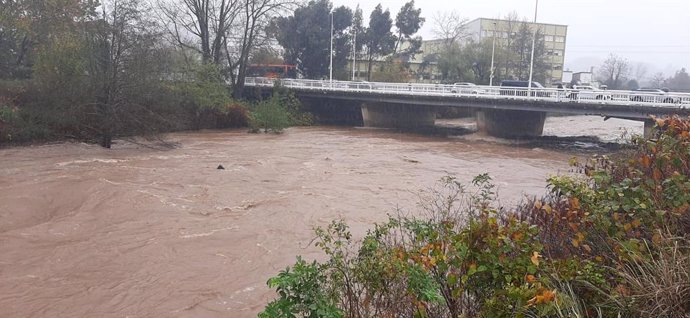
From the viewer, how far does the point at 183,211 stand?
1391 cm

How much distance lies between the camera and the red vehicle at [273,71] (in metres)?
60.7

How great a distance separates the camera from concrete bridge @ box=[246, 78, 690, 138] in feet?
93.5

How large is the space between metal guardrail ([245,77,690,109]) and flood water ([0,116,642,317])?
3946mm

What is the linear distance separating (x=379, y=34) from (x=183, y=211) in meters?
51.4

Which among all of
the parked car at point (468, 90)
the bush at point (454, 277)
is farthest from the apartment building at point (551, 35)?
the bush at point (454, 277)

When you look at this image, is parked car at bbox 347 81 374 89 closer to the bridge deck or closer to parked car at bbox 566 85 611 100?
the bridge deck

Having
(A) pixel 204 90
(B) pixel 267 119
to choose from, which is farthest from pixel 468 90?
(A) pixel 204 90

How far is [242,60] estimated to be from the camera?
1839 inches

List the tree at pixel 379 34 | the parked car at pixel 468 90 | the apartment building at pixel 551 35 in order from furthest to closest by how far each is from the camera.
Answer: the apartment building at pixel 551 35
the tree at pixel 379 34
the parked car at pixel 468 90

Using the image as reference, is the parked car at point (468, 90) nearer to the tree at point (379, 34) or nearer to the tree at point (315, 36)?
the tree at point (315, 36)

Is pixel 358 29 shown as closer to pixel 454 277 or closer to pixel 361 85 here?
pixel 361 85

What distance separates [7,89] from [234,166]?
642 inches

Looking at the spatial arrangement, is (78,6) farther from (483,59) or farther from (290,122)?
(483,59)

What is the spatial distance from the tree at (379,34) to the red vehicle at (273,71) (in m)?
9.35
